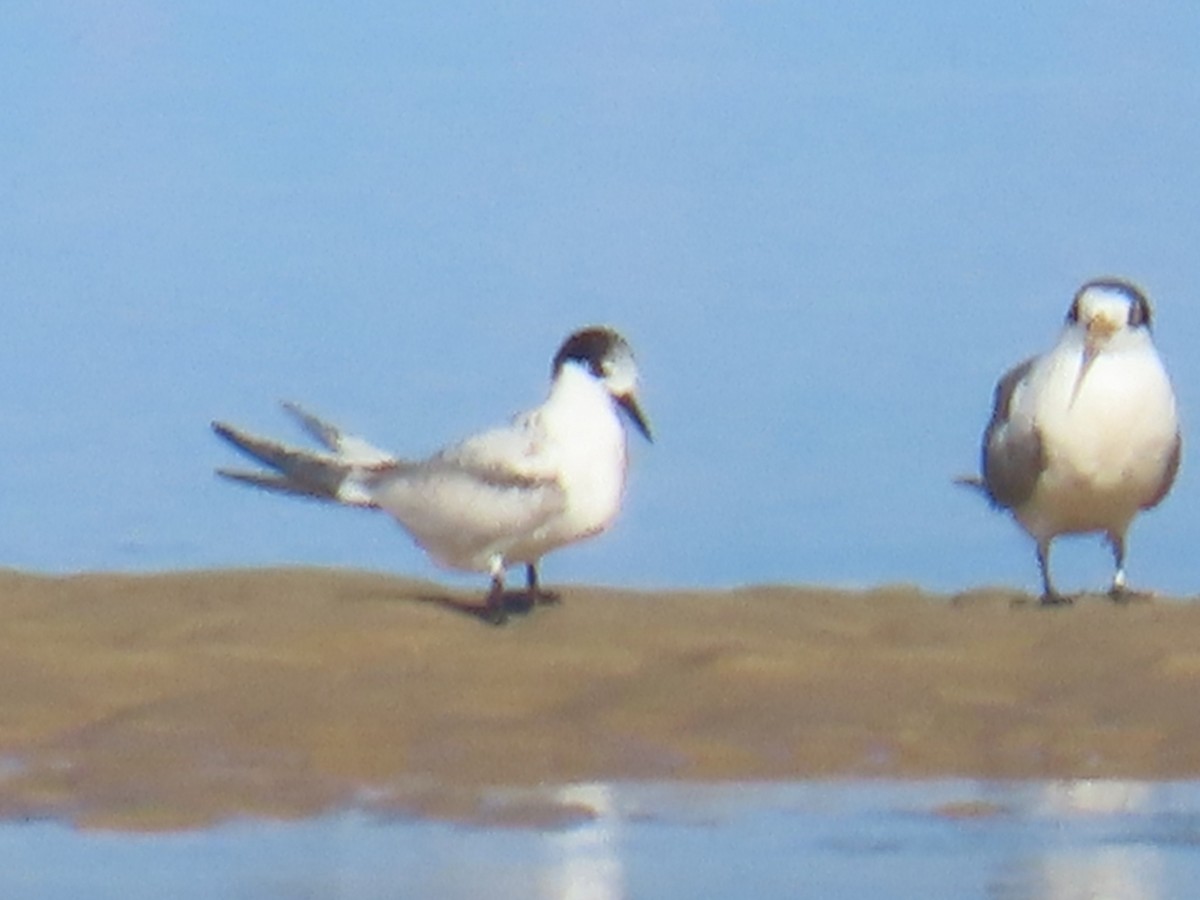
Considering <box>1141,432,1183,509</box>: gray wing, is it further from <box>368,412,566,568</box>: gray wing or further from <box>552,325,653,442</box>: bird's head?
<box>368,412,566,568</box>: gray wing

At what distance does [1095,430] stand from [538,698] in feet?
6.87

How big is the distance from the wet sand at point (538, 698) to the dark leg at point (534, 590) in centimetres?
7

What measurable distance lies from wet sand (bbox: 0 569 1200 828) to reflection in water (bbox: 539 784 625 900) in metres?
0.22

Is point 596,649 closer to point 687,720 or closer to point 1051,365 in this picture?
point 687,720

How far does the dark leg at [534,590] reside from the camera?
29.6ft

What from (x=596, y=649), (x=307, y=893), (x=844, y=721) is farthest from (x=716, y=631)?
(x=307, y=893)

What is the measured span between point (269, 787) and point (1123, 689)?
6.86 ft

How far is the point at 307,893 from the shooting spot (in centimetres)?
589

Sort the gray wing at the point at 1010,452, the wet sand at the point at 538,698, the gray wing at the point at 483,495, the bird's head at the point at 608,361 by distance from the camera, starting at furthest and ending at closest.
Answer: the gray wing at the point at 1010,452 < the bird's head at the point at 608,361 < the gray wing at the point at 483,495 < the wet sand at the point at 538,698

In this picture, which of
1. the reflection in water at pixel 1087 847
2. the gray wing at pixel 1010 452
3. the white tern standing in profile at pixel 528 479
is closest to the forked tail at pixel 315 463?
the white tern standing in profile at pixel 528 479

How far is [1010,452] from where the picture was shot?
9.48m

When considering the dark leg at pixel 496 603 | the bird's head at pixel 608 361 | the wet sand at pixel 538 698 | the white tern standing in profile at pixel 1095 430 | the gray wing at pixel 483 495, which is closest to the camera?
the wet sand at pixel 538 698

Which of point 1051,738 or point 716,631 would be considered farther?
point 716,631

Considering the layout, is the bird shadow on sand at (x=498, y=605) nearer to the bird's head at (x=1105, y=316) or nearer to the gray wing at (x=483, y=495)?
the gray wing at (x=483, y=495)
